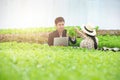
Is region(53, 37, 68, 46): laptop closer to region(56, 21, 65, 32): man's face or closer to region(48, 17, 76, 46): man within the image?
region(48, 17, 76, 46): man

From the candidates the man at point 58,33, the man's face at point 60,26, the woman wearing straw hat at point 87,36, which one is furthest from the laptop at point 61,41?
the woman wearing straw hat at point 87,36

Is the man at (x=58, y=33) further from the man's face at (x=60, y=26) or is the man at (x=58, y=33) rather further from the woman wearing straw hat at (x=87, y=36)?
the woman wearing straw hat at (x=87, y=36)

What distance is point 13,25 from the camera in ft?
29.5

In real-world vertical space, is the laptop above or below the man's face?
below

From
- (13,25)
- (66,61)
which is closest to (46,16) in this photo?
(13,25)

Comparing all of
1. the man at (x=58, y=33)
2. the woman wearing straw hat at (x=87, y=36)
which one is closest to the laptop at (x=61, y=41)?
the man at (x=58, y=33)

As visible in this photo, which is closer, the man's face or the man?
the man

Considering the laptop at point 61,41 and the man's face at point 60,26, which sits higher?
the man's face at point 60,26

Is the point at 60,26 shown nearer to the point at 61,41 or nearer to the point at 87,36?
A: the point at 61,41

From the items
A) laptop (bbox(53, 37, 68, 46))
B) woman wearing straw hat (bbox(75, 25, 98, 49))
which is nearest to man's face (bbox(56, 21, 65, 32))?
laptop (bbox(53, 37, 68, 46))

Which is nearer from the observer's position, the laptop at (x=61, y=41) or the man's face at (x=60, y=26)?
the laptop at (x=61, y=41)

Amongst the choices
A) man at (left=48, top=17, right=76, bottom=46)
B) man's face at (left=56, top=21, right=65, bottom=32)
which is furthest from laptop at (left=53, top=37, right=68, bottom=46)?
man's face at (left=56, top=21, right=65, bottom=32)

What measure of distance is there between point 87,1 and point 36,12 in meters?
1.36

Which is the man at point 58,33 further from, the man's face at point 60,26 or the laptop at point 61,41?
the laptop at point 61,41
